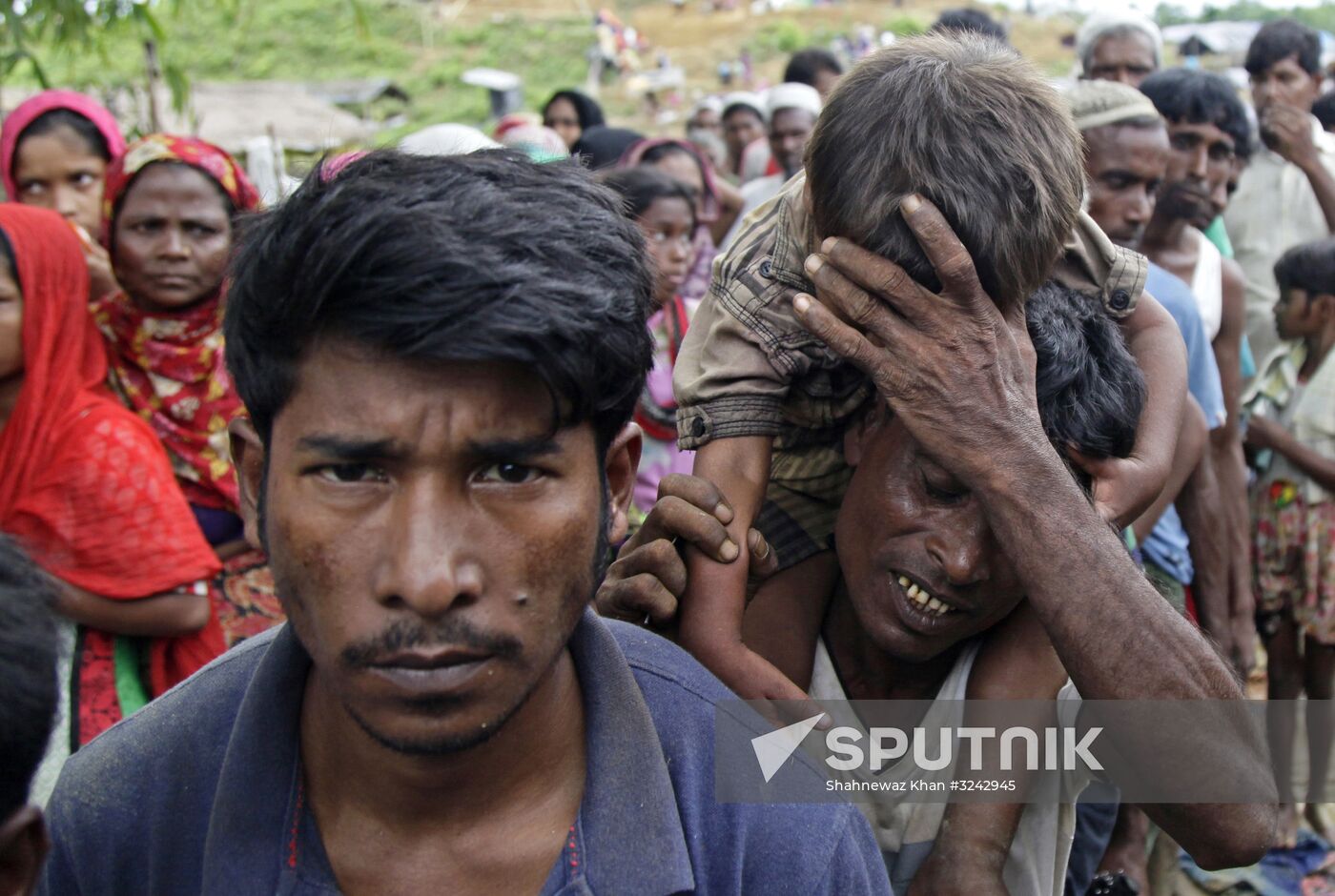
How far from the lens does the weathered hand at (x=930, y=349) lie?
71.7 inches

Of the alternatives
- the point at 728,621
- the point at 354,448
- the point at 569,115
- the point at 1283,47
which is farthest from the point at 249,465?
the point at 569,115

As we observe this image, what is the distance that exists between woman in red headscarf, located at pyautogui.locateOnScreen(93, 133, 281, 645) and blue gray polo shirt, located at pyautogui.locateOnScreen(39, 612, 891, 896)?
6.10ft

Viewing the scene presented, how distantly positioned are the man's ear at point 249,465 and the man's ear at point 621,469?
1.49 ft

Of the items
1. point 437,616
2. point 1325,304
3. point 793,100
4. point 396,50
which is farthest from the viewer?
point 396,50

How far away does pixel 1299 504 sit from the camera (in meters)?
4.88

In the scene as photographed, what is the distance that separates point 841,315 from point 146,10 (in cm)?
368

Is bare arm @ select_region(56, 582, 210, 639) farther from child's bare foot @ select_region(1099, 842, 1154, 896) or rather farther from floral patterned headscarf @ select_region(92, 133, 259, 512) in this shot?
child's bare foot @ select_region(1099, 842, 1154, 896)

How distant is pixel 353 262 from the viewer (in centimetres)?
136

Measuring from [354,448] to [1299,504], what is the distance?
452cm

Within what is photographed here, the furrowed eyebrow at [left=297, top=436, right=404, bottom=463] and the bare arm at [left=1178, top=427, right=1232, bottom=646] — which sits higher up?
the furrowed eyebrow at [left=297, top=436, right=404, bottom=463]

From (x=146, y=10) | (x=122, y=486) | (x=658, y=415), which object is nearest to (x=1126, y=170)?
(x=658, y=415)

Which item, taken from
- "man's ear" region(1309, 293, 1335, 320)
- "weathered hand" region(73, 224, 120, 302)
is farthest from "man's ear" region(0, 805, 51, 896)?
"man's ear" region(1309, 293, 1335, 320)

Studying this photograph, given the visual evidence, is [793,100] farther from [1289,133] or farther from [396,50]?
[396,50]

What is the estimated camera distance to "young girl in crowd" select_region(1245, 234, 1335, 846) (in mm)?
4809
